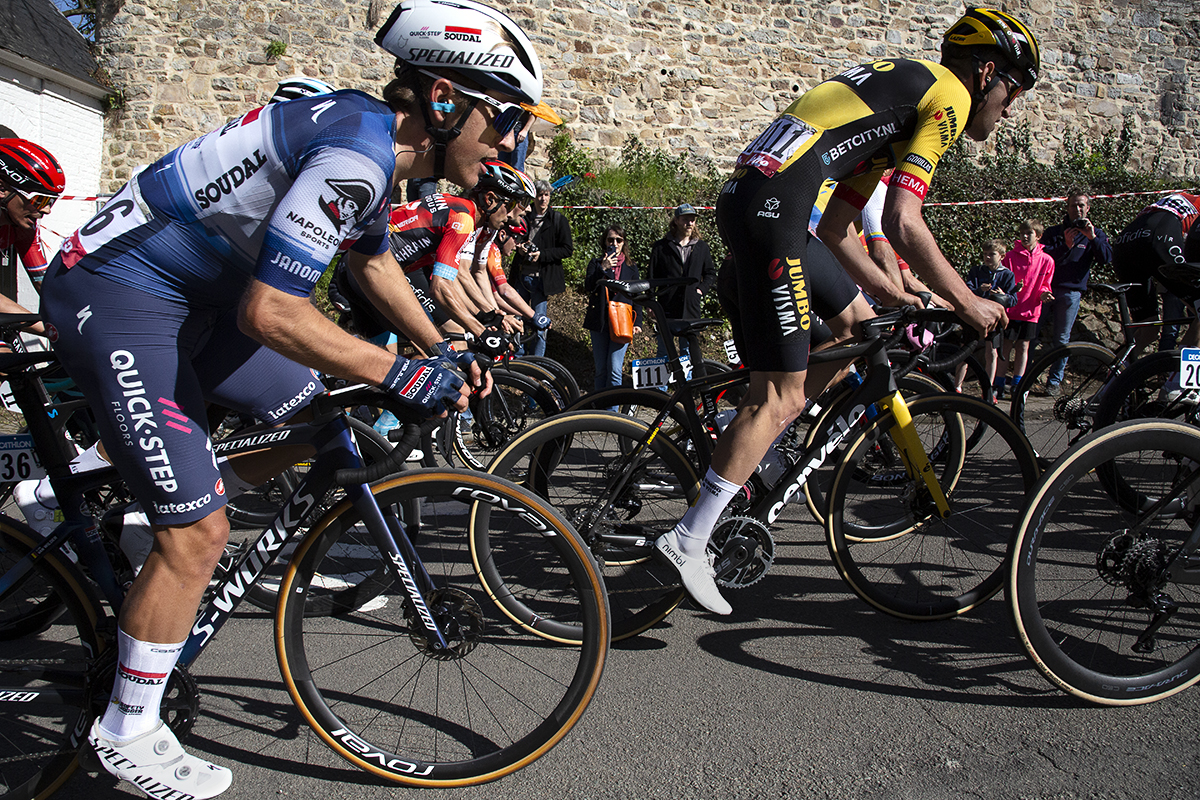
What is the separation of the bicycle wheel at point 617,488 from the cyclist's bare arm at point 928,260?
1173mm

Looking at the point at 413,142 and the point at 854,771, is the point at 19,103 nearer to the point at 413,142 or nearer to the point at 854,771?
the point at 413,142

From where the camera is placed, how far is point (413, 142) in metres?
2.11

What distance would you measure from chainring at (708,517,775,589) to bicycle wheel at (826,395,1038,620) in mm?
297

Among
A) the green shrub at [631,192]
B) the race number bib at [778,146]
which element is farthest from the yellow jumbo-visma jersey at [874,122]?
the green shrub at [631,192]

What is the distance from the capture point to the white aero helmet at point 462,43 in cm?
208

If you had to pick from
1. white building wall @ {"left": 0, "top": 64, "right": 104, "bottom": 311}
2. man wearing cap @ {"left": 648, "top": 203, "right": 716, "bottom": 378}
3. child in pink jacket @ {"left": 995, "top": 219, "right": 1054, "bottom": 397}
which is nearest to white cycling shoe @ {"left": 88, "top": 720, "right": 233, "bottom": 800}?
man wearing cap @ {"left": 648, "top": 203, "right": 716, "bottom": 378}

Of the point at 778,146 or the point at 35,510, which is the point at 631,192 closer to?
the point at 778,146

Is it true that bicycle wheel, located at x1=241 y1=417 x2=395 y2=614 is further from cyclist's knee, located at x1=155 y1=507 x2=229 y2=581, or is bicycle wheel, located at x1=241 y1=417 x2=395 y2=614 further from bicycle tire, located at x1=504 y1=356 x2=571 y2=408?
bicycle tire, located at x1=504 y1=356 x2=571 y2=408

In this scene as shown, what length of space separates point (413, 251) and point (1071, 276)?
8066 millimetres

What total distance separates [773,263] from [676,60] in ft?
54.4

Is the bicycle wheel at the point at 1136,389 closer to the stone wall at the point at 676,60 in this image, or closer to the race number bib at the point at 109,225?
the race number bib at the point at 109,225

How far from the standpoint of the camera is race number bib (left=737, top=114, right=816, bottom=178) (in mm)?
2932

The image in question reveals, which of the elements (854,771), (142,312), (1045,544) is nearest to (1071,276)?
(1045,544)

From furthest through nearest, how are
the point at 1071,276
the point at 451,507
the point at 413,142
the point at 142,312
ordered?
the point at 1071,276 → the point at 451,507 → the point at 413,142 → the point at 142,312
